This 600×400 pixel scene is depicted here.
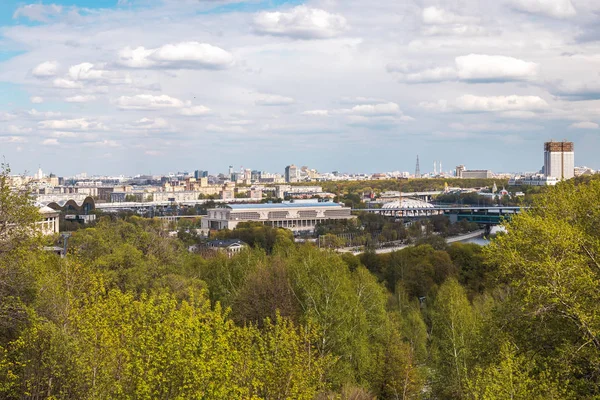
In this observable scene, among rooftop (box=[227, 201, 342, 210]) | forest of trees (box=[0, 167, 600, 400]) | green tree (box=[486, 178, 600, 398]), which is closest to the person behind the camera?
forest of trees (box=[0, 167, 600, 400])

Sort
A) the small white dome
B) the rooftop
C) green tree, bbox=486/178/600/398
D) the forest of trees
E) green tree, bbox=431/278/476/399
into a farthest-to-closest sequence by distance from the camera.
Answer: the small white dome, the rooftop, green tree, bbox=431/278/476/399, green tree, bbox=486/178/600/398, the forest of trees

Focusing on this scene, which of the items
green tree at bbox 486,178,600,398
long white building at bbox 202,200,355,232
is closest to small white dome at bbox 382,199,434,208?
long white building at bbox 202,200,355,232

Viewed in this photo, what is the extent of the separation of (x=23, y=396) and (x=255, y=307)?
46.8 feet

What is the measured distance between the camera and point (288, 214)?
126 meters

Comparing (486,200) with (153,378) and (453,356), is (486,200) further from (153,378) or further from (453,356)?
(153,378)

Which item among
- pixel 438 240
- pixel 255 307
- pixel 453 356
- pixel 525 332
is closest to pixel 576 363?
pixel 525 332

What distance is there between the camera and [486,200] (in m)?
165

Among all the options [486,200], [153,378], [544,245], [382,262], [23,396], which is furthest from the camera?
[486,200]

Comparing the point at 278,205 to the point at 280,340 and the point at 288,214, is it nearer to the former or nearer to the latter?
the point at 288,214

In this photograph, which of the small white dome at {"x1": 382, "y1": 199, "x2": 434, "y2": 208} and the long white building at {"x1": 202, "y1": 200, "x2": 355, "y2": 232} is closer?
the long white building at {"x1": 202, "y1": 200, "x2": 355, "y2": 232}

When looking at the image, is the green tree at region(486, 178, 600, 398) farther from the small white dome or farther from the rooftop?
the small white dome

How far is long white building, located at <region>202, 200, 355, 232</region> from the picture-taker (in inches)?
4769

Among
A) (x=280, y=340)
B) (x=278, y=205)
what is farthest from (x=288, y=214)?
(x=280, y=340)

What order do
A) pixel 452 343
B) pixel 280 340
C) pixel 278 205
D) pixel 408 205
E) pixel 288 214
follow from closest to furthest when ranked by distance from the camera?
pixel 280 340 < pixel 452 343 < pixel 288 214 < pixel 278 205 < pixel 408 205
